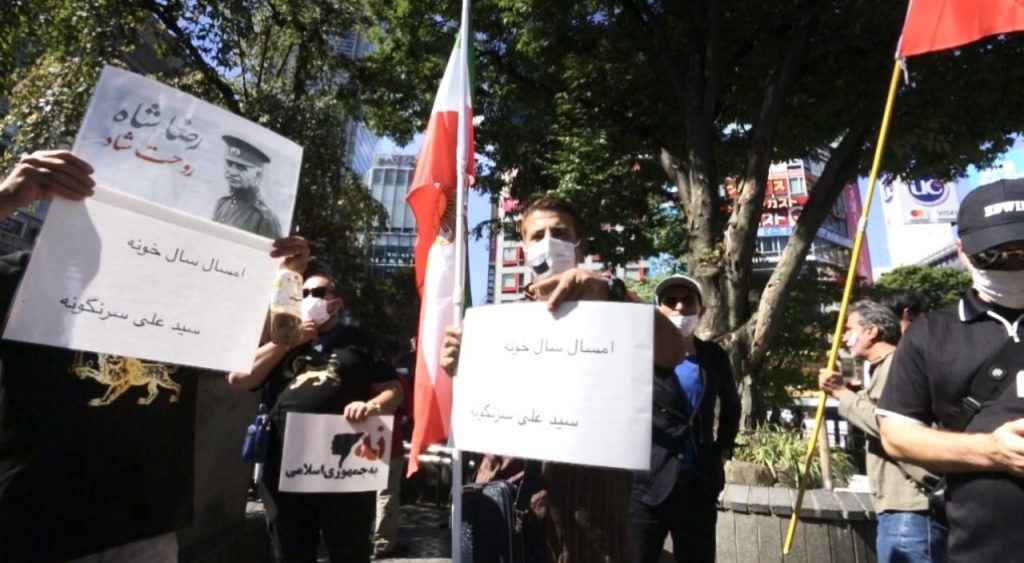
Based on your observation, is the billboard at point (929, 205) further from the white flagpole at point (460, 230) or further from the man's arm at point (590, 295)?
the man's arm at point (590, 295)

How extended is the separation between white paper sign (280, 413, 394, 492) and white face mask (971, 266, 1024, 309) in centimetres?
227

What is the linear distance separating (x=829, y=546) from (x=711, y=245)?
12.2 ft

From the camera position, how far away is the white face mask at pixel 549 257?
7.00 feet

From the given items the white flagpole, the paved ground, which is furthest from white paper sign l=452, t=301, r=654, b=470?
the paved ground

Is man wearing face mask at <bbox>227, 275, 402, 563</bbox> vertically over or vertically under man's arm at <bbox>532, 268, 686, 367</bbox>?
under

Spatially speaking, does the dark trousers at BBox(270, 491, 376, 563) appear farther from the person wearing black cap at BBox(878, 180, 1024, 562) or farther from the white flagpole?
the person wearing black cap at BBox(878, 180, 1024, 562)

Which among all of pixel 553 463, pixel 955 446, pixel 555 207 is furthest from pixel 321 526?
pixel 955 446

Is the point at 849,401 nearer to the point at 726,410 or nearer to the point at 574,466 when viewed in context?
the point at 726,410

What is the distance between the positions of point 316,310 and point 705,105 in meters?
6.00

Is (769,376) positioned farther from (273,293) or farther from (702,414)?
(273,293)

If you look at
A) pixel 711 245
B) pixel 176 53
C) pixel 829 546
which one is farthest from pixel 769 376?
pixel 176 53

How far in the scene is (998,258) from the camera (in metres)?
1.82

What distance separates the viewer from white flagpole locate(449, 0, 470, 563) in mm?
2527

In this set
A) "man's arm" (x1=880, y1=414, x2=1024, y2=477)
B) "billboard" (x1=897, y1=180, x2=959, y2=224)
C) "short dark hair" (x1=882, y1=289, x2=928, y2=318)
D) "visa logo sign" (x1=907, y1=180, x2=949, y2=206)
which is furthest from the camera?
"visa logo sign" (x1=907, y1=180, x2=949, y2=206)
